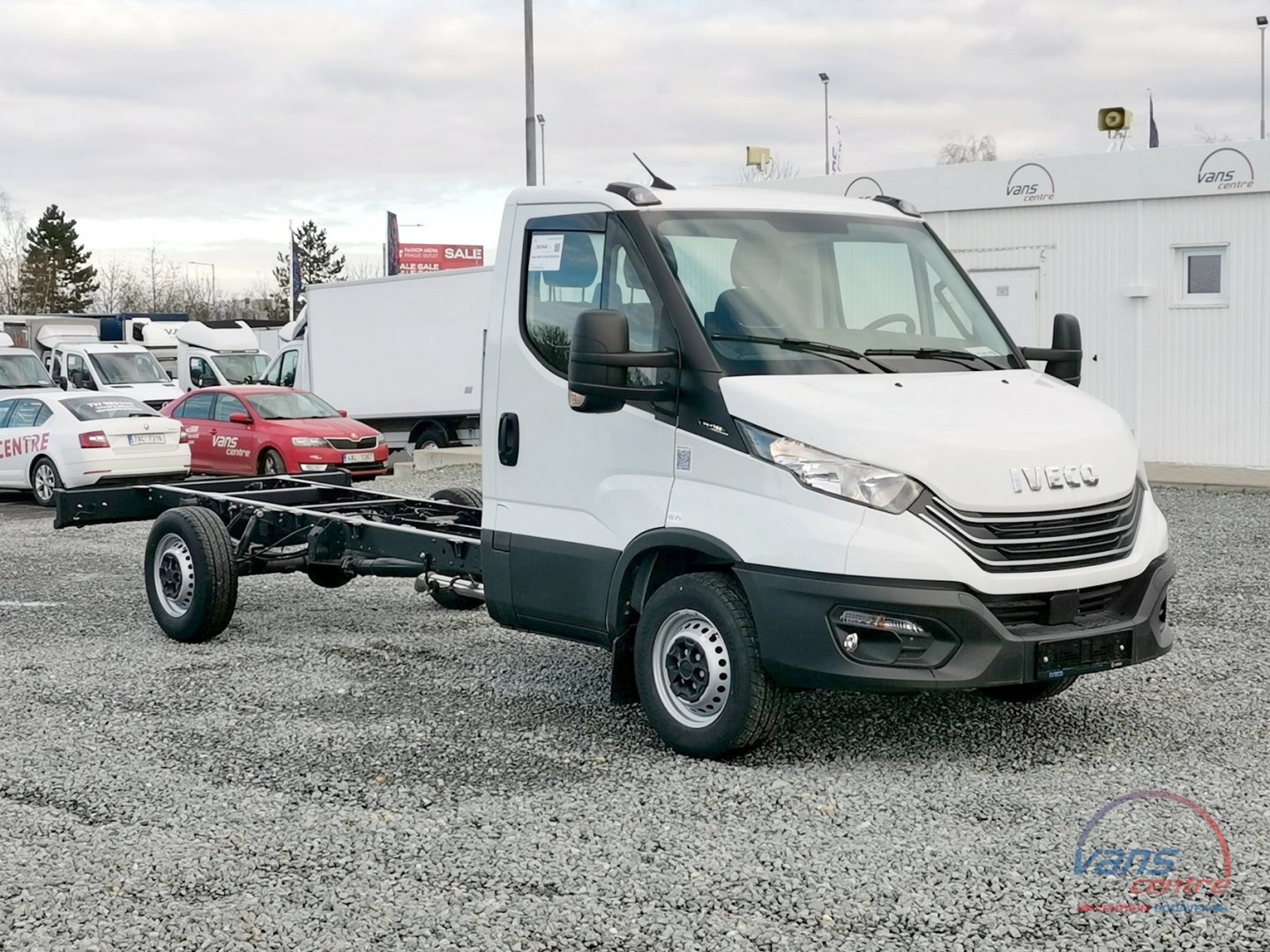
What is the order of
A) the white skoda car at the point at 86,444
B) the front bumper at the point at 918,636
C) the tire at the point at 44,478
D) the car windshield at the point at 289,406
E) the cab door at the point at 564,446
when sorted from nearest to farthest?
the front bumper at the point at 918,636 → the cab door at the point at 564,446 → the white skoda car at the point at 86,444 → the tire at the point at 44,478 → the car windshield at the point at 289,406

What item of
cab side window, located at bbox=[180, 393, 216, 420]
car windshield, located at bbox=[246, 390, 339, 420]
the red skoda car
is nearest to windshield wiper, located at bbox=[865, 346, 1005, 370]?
the red skoda car

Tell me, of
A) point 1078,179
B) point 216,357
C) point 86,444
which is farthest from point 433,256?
point 1078,179

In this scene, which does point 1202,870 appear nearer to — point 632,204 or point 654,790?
point 654,790

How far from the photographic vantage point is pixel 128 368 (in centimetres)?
2962

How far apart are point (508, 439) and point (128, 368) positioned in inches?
971

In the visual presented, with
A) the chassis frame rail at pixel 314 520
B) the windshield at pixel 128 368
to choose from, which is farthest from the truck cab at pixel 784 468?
the windshield at pixel 128 368

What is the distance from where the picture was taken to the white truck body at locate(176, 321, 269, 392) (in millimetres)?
31953

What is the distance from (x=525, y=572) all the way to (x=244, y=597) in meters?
4.73

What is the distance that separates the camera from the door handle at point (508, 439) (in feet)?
22.7

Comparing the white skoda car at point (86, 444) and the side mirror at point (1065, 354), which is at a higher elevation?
the side mirror at point (1065, 354)

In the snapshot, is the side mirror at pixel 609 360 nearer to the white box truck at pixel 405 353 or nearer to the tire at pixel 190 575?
the tire at pixel 190 575

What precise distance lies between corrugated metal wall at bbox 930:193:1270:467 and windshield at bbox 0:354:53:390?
1611cm

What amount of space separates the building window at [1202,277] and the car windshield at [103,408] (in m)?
13.2

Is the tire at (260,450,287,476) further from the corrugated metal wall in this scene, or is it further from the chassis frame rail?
the corrugated metal wall
